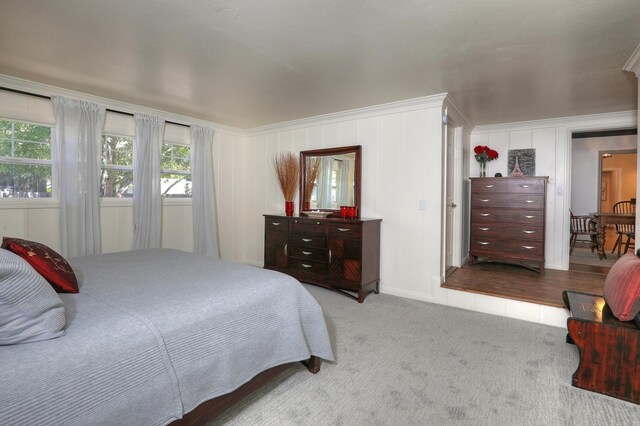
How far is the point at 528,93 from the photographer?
343 centimetres

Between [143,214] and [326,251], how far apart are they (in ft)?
7.59

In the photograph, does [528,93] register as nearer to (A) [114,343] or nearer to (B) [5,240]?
(A) [114,343]

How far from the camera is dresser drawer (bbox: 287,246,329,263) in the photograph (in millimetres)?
3971

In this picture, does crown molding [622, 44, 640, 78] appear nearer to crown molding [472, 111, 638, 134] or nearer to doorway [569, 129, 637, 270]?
crown molding [472, 111, 638, 134]

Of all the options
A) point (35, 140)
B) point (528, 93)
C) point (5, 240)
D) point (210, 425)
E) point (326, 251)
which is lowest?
point (210, 425)

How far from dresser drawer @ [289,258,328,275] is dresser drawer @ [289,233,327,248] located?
0.22m

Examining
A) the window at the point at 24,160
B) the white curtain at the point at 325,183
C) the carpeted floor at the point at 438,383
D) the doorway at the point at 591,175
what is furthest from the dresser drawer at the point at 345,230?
the doorway at the point at 591,175

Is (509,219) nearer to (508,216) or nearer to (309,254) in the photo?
(508,216)

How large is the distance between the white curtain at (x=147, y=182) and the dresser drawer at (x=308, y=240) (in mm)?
1736

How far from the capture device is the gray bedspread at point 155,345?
1.01 meters

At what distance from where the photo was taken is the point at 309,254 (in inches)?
161

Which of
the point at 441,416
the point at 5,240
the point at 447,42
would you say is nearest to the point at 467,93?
the point at 447,42

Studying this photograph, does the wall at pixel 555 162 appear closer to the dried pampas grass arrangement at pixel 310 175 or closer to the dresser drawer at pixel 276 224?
the dried pampas grass arrangement at pixel 310 175

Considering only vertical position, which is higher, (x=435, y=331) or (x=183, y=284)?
Result: (x=183, y=284)
